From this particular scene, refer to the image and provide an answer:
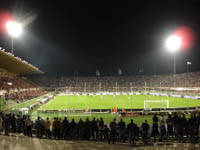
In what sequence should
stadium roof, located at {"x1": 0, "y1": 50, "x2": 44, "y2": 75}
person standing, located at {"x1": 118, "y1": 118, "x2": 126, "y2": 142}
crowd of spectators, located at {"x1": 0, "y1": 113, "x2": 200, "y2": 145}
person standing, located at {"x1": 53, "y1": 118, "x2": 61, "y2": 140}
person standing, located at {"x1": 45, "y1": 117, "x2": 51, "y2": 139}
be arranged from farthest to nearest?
stadium roof, located at {"x1": 0, "y1": 50, "x2": 44, "y2": 75} < person standing, located at {"x1": 45, "y1": 117, "x2": 51, "y2": 139} < person standing, located at {"x1": 53, "y1": 118, "x2": 61, "y2": 140} < crowd of spectators, located at {"x1": 0, "y1": 113, "x2": 200, "y2": 145} < person standing, located at {"x1": 118, "y1": 118, "x2": 126, "y2": 142}

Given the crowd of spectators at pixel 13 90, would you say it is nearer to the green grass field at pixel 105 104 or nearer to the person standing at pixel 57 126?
the green grass field at pixel 105 104

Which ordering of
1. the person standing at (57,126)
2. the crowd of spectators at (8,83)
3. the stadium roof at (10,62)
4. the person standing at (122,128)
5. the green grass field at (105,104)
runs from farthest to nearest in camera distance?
the crowd of spectators at (8,83) < the green grass field at (105,104) < the stadium roof at (10,62) < the person standing at (57,126) < the person standing at (122,128)

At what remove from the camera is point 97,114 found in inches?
883

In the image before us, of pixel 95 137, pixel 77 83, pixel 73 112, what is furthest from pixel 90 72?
pixel 95 137

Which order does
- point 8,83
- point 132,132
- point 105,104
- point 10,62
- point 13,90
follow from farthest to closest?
point 8,83, point 10,62, point 13,90, point 105,104, point 132,132

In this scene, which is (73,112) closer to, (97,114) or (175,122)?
(97,114)

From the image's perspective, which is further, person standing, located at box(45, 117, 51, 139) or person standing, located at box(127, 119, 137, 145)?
person standing, located at box(45, 117, 51, 139)

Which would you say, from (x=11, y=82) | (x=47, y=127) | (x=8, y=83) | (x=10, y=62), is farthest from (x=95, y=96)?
(x=47, y=127)

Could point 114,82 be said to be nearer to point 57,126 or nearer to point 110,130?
point 57,126

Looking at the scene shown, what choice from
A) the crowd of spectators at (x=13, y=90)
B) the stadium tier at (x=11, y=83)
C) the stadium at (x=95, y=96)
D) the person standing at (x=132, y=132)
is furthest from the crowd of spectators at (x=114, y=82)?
the person standing at (x=132, y=132)

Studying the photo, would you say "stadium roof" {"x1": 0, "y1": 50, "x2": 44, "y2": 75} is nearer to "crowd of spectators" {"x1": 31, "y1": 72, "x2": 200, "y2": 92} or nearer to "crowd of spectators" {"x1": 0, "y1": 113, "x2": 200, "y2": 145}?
"crowd of spectators" {"x1": 0, "y1": 113, "x2": 200, "y2": 145}

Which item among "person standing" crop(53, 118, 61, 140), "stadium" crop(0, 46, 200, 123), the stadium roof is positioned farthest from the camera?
the stadium roof

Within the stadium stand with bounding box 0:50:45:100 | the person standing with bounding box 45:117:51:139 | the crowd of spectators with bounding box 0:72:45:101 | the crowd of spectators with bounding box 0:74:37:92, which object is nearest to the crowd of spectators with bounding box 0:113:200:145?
the person standing with bounding box 45:117:51:139

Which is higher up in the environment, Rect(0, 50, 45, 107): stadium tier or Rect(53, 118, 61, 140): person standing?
Rect(0, 50, 45, 107): stadium tier
